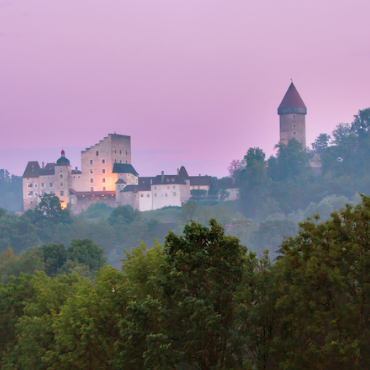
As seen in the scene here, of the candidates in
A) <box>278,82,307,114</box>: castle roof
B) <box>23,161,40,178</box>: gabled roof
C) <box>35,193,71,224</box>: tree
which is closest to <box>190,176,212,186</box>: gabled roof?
<box>278,82,307,114</box>: castle roof

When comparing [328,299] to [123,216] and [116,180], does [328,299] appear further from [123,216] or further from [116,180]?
[116,180]

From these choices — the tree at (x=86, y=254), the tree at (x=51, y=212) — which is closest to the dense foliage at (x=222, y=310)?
the tree at (x=86, y=254)

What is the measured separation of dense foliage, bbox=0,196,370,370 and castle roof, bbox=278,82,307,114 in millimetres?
98355

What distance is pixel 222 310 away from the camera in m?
18.9

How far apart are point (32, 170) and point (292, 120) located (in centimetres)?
4639

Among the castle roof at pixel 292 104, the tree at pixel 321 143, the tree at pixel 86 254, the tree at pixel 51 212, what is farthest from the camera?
the tree at pixel 321 143

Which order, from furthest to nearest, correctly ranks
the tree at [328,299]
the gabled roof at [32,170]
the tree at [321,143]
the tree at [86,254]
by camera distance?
the tree at [321,143] → the gabled roof at [32,170] → the tree at [86,254] → the tree at [328,299]

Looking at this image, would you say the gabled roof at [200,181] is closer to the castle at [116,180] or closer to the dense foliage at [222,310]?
the castle at [116,180]

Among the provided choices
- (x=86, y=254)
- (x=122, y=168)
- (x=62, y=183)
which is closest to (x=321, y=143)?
(x=122, y=168)

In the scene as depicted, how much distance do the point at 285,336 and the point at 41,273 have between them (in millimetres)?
→ 16368

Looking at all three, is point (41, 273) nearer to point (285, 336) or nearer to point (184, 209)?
→ point (285, 336)

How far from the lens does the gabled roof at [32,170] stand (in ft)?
389

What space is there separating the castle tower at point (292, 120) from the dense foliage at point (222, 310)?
318ft

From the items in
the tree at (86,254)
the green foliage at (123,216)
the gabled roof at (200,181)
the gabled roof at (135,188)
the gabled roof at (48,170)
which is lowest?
the tree at (86,254)
